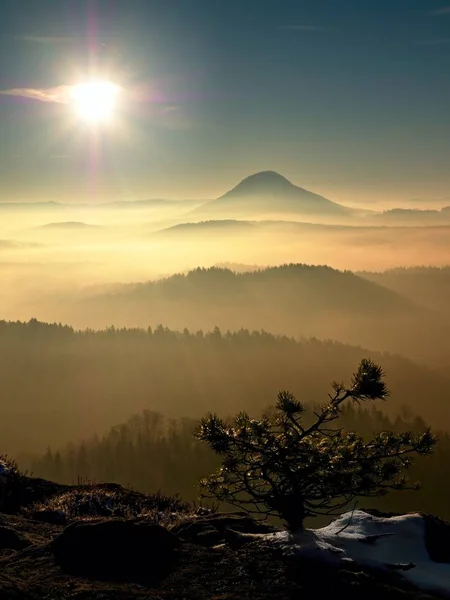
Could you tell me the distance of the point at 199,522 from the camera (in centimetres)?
1581

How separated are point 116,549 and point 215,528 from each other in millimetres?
3085

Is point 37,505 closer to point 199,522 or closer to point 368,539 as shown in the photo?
point 199,522

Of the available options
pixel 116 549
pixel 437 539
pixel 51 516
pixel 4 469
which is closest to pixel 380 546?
pixel 437 539

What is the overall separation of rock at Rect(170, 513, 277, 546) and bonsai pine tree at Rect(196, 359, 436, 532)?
2.56ft

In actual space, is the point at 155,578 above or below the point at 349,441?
below

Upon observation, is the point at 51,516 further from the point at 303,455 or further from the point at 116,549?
the point at 303,455

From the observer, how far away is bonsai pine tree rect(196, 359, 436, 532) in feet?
47.0

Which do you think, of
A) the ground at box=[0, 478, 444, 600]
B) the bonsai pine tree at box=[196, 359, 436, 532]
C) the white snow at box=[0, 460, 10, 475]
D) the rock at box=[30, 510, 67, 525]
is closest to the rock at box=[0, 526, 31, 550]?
the ground at box=[0, 478, 444, 600]

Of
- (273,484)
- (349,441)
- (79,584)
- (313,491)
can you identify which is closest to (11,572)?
(79,584)

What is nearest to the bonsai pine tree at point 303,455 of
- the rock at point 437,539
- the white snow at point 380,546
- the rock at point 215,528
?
the white snow at point 380,546

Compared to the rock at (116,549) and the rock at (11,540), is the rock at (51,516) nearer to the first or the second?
the rock at (11,540)

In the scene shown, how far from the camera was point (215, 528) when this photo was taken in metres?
15.5

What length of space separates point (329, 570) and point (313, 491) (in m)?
2.66

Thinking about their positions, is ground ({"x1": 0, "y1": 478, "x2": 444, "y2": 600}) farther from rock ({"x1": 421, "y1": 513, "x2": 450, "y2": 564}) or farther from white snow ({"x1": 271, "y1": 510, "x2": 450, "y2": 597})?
rock ({"x1": 421, "y1": 513, "x2": 450, "y2": 564})
